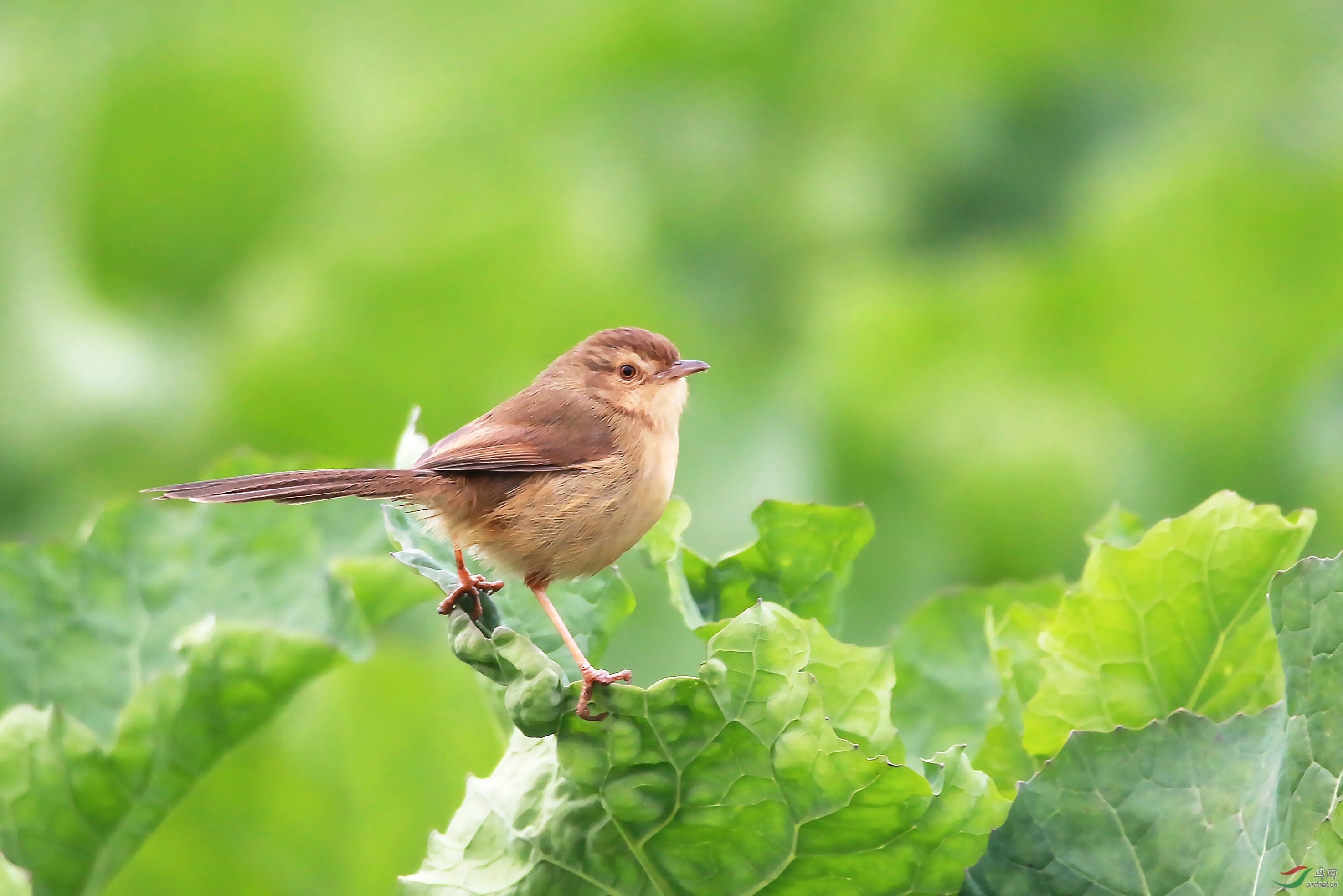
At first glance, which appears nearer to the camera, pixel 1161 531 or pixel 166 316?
pixel 1161 531

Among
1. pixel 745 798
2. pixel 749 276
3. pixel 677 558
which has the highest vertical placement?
pixel 677 558

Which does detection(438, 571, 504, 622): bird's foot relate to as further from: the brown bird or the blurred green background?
the blurred green background

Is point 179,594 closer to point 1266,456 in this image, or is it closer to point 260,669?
point 260,669

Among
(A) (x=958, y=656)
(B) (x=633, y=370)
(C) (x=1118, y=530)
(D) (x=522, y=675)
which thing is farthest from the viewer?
(B) (x=633, y=370)

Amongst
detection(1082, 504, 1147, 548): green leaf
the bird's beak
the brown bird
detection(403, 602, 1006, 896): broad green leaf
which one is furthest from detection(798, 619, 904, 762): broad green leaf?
the bird's beak

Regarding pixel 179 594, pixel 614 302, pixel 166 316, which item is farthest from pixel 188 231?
pixel 179 594

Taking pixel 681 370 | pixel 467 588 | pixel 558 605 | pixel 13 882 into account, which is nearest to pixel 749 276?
pixel 681 370

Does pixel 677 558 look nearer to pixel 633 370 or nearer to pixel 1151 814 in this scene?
pixel 1151 814
